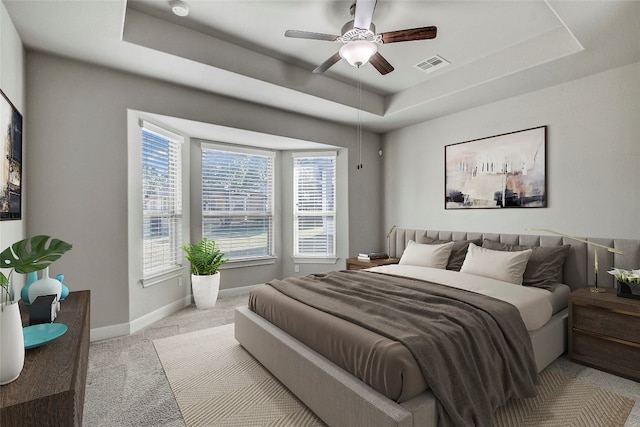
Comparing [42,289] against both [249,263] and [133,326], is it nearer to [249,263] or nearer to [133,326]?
[133,326]

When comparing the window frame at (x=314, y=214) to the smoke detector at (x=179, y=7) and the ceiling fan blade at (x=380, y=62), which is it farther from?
the smoke detector at (x=179, y=7)

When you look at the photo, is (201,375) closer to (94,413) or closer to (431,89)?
(94,413)

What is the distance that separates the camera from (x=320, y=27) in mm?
2871

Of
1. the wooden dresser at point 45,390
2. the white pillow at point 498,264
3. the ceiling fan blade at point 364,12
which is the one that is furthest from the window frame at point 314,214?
the wooden dresser at point 45,390

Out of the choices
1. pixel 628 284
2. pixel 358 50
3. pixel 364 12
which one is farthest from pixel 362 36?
A: pixel 628 284

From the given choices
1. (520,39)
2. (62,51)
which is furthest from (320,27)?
(62,51)

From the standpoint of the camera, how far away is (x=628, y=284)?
2518 mm

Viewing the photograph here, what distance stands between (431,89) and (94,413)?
442cm

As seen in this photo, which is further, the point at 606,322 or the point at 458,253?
the point at 458,253

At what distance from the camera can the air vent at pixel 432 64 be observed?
3.39 m

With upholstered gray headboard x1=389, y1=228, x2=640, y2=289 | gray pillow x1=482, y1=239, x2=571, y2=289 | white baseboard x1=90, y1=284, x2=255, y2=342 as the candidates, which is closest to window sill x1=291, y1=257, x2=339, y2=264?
white baseboard x1=90, y1=284, x2=255, y2=342

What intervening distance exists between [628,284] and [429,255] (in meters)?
1.74

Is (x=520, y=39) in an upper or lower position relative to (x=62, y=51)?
upper

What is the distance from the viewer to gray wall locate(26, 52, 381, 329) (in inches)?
110
